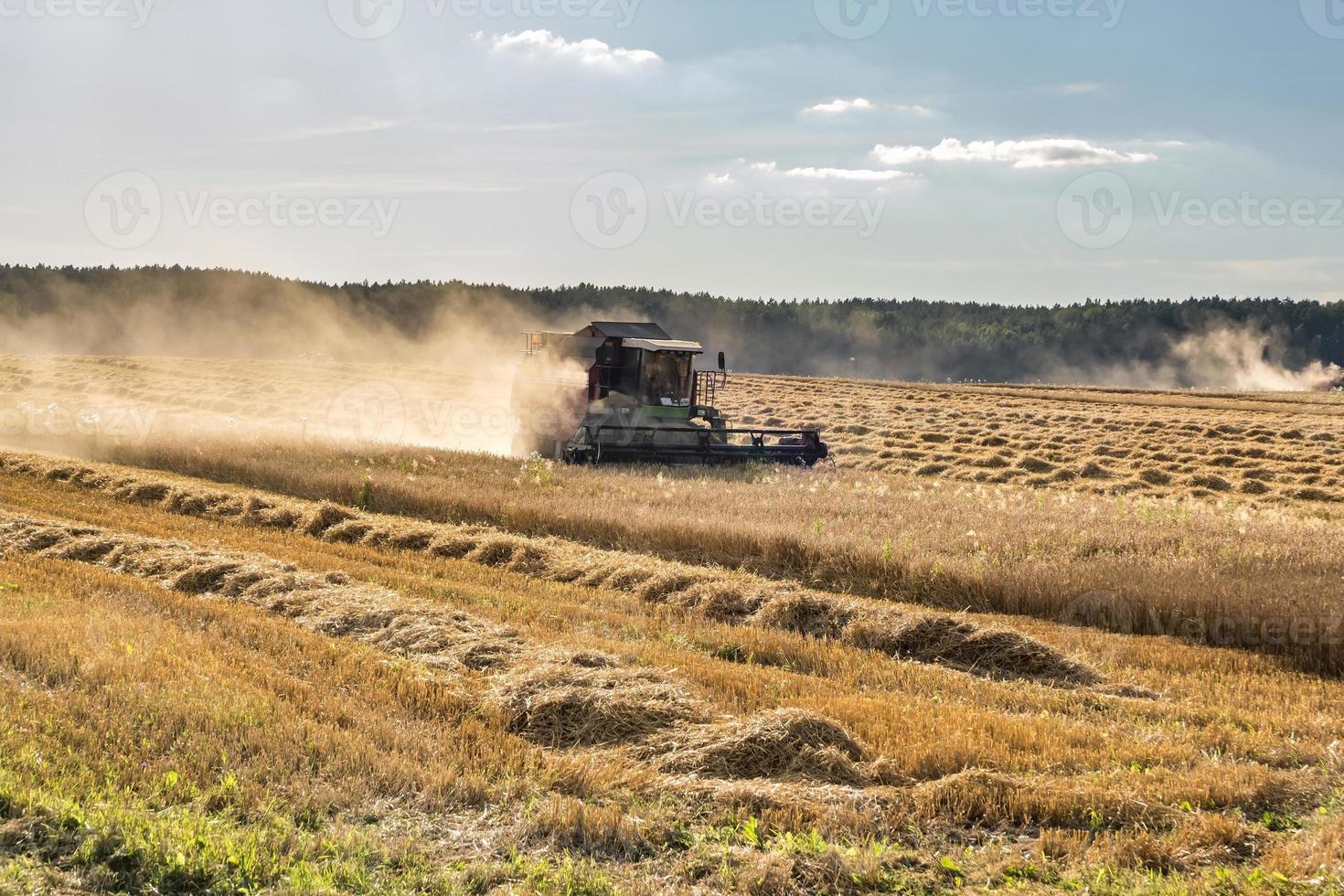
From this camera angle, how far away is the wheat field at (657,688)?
509 cm

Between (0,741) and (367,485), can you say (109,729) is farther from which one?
(367,485)

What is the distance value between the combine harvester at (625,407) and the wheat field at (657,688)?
9.77ft

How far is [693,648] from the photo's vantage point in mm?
9141

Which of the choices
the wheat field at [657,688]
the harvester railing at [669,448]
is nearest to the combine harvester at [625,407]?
the harvester railing at [669,448]

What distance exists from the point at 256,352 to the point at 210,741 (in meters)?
71.8

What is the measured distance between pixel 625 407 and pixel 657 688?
1505 centimetres

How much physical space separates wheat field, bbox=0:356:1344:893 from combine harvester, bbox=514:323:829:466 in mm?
2977

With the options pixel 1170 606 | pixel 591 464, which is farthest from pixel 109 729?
pixel 591 464

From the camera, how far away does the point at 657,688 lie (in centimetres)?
727

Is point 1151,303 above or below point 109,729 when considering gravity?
above

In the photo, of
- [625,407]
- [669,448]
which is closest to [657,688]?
[669,448]

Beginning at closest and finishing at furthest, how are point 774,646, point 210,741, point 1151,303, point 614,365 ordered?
1. point 210,741
2. point 774,646
3. point 614,365
4. point 1151,303

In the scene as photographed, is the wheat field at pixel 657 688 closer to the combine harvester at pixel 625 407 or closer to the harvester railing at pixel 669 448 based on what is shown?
the harvester railing at pixel 669 448

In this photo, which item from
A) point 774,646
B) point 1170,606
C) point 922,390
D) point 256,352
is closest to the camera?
point 774,646
